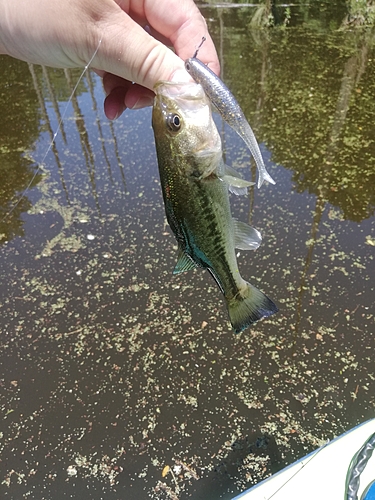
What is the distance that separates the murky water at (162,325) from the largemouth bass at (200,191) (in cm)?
145

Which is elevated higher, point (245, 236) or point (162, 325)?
point (245, 236)

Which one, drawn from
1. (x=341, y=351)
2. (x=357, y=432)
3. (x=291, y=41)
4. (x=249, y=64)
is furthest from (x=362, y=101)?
(x=357, y=432)

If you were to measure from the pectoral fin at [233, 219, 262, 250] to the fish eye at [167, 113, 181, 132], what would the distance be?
0.36 metres

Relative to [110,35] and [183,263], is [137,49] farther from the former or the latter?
[183,263]

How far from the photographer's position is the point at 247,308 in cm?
138

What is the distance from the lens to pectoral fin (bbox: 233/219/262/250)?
137 centimetres

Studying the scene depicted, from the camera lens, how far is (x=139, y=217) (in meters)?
4.12

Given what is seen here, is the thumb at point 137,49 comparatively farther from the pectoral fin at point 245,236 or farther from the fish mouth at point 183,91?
the pectoral fin at point 245,236

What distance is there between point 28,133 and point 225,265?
17.4 ft

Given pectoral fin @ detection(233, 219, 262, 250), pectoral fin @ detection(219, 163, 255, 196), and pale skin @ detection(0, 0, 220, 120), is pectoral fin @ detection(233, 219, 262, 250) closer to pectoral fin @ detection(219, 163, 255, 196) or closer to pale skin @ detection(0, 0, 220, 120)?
pectoral fin @ detection(219, 163, 255, 196)

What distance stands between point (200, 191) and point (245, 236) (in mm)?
251

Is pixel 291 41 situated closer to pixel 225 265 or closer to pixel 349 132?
pixel 349 132

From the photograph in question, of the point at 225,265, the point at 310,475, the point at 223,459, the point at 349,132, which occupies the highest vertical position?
the point at 225,265

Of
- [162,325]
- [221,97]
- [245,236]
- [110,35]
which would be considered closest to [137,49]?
[110,35]
